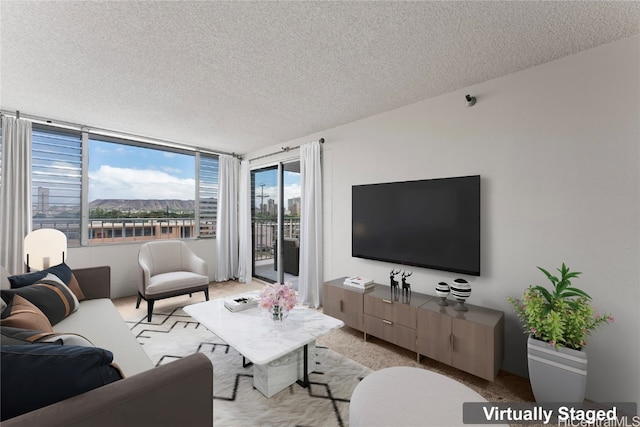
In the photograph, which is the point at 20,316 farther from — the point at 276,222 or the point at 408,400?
the point at 276,222

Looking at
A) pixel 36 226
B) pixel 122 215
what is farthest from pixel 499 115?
pixel 36 226

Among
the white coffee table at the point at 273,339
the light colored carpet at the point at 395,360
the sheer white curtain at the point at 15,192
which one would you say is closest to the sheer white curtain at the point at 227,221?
the light colored carpet at the point at 395,360

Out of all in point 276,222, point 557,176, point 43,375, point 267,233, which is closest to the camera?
point 43,375

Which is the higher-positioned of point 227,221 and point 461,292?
point 227,221

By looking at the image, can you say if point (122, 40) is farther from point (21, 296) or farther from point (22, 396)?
point (22, 396)

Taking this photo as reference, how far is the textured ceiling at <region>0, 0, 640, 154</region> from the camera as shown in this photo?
1.61 metres

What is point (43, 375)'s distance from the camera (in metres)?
0.93

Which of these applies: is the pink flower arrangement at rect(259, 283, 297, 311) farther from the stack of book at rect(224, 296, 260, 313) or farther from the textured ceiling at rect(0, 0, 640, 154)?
the textured ceiling at rect(0, 0, 640, 154)

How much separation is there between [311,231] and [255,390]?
2.18 m

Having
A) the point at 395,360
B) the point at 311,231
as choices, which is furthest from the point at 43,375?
the point at 311,231

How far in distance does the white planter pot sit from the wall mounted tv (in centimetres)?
73

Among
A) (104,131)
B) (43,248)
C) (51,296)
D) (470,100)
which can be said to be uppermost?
(104,131)

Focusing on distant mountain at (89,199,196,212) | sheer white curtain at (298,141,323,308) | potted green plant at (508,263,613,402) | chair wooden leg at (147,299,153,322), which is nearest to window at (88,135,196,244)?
distant mountain at (89,199,196,212)

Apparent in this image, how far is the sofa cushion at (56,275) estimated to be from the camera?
6.83ft
